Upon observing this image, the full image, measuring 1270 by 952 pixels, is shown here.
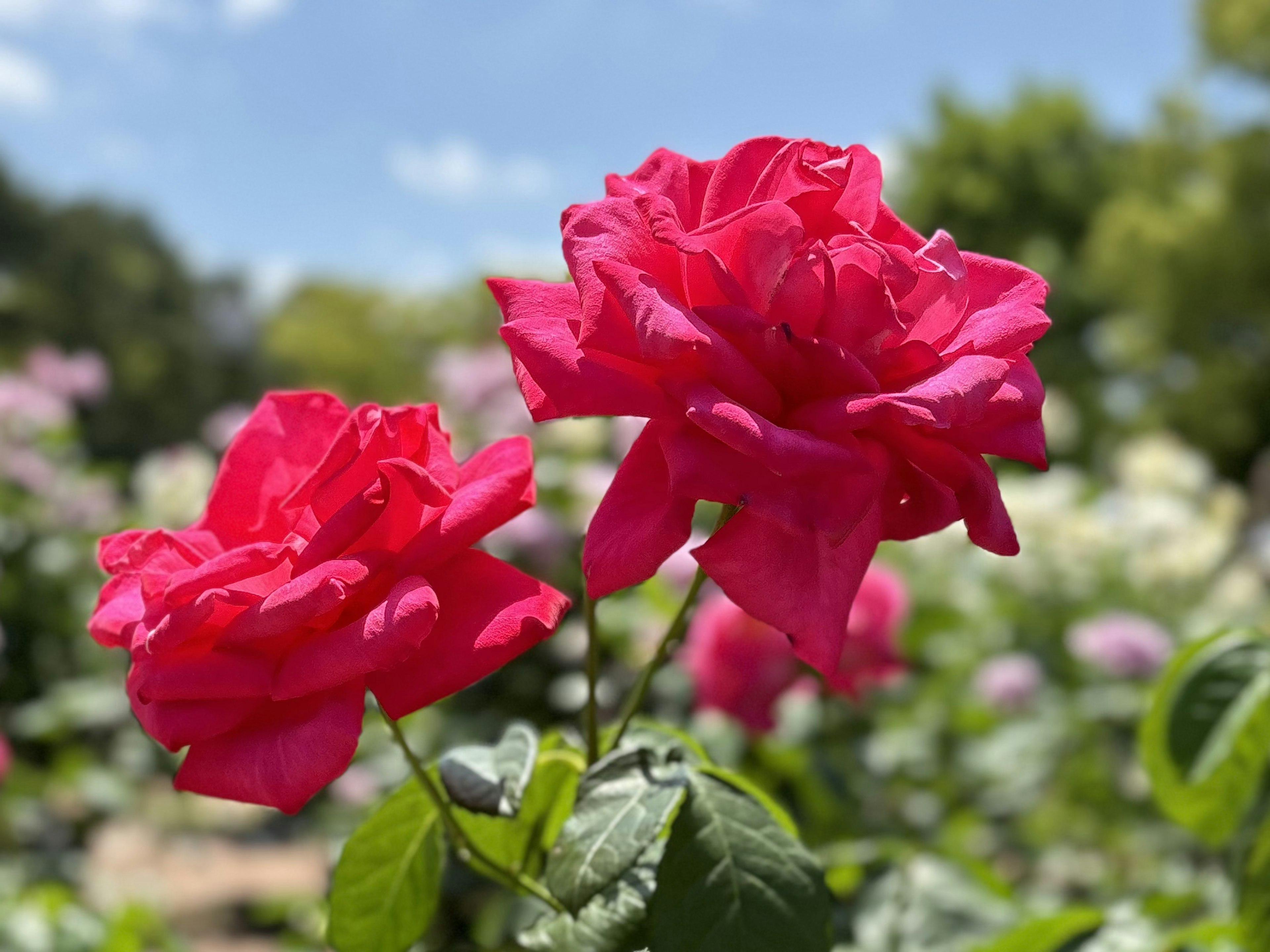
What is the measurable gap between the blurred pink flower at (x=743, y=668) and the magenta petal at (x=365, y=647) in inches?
31.7

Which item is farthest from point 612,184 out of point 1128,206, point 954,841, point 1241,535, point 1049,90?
point 1049,90

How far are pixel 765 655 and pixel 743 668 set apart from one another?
0.03 meters

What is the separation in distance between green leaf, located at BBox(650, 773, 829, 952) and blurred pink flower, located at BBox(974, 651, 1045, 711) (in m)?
1.50

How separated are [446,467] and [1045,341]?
49.4ft

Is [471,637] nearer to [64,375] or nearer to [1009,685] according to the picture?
[1009,685]

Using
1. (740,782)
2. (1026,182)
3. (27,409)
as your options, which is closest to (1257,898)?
(740,782)

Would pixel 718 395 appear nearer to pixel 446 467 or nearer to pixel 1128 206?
pixel 446 467

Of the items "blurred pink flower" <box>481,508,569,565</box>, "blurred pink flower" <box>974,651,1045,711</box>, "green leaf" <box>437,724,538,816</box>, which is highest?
"green leaf" <box>437,724,538,816</box>

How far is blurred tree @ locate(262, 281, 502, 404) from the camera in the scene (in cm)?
1783

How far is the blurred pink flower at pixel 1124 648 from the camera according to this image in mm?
1886

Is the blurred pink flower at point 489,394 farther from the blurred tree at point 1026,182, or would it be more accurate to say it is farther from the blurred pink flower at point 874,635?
the blurred tree at point 1026,182

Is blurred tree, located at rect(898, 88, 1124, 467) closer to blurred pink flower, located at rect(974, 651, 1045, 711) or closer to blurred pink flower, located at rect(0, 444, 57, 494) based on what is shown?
blurred pink flower, located at rect(0, 444, 57, 494)

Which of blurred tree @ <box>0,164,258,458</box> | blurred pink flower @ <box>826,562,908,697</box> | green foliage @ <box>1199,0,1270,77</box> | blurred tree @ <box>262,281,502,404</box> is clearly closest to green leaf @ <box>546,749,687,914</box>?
blurred pink flower @ <box>826,562,908,697</box>

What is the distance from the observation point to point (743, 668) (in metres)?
1.25
